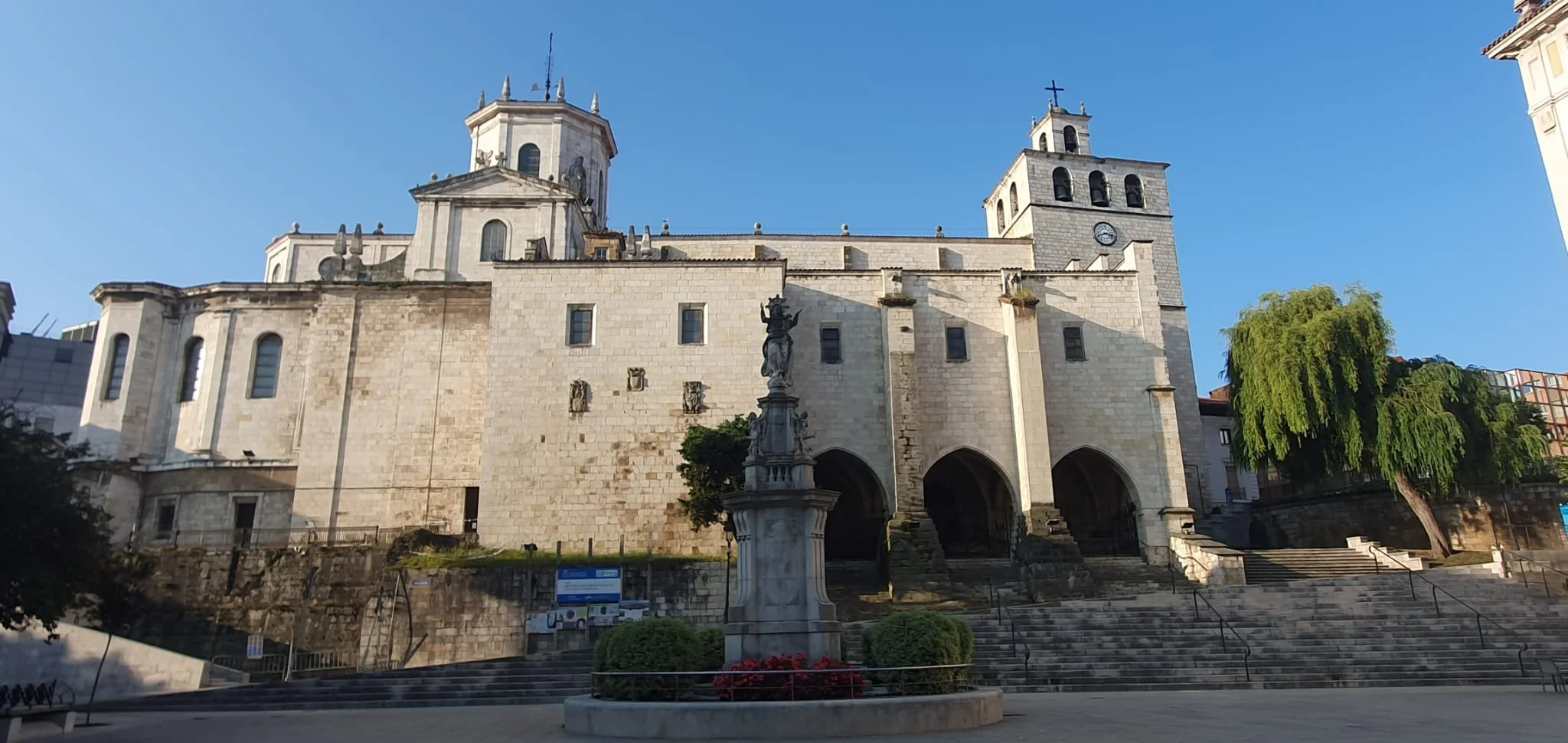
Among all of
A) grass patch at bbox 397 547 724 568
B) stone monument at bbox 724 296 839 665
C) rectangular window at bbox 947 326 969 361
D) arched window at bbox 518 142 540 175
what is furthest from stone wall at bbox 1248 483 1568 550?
arched window at bbox 518 142 540 175

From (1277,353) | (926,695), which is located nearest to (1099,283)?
(1277,353)

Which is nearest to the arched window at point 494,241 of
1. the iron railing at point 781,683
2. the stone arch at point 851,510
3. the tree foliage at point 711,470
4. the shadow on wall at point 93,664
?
the tree foliage at point 711,470

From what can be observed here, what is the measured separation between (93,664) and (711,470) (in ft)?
51.9

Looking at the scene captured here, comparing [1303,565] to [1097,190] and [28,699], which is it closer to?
[1097,190]

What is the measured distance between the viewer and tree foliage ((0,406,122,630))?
14062 millimetres

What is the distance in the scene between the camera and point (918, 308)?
3309 cm

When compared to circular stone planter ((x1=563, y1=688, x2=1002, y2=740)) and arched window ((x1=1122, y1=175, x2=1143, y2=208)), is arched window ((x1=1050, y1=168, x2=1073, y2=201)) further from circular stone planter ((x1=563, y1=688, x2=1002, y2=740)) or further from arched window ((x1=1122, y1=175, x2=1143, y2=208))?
circular stone planter ((x1=563, y1=688, x2=1002, y2=740))

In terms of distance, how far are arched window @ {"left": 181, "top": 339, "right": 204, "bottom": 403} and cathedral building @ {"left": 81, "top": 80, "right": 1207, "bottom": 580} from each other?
73 mm

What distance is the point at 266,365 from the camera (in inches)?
1319

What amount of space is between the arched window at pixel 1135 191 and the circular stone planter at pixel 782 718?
133 ft

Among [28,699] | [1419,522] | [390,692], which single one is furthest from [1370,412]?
[28,699]

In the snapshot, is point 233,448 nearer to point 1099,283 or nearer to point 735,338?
point 735,338

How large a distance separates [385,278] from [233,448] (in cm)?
837

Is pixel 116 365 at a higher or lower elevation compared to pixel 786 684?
higher
